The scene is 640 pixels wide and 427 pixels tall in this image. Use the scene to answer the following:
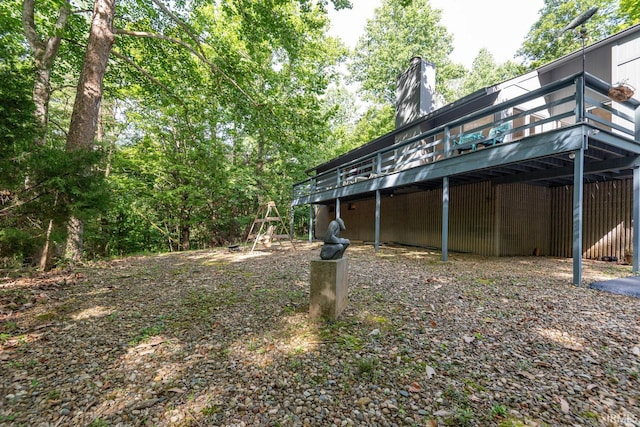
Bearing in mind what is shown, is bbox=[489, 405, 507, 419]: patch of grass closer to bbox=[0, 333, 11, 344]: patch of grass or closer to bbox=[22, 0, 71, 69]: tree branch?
bbox=[0, 333, 11, 344]: patch of grass

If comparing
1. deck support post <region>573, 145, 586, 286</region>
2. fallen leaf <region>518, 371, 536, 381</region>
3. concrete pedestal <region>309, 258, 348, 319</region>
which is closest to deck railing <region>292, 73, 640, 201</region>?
deck support post <region>573, 145, 586, 286</region>

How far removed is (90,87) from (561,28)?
26233mm

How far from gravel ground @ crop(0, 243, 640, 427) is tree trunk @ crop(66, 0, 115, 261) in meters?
1.95

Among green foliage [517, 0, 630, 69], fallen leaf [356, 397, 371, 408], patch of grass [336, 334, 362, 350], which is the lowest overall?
fallen leaf [356, 397, 371, 408]

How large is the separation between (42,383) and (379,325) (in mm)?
3154

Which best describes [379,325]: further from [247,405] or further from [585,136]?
[585,136]

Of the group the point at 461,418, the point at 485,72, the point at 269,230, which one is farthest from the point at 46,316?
the point at 485,72

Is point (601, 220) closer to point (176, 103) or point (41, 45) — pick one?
point (176, 103)

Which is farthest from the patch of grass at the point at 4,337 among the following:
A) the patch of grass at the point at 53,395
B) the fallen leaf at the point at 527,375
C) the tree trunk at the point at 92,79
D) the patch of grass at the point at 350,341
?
the fallen leaf at the point at 527,375

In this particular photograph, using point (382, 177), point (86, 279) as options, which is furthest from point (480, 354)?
point (382, 177)

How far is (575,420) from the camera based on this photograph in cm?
182

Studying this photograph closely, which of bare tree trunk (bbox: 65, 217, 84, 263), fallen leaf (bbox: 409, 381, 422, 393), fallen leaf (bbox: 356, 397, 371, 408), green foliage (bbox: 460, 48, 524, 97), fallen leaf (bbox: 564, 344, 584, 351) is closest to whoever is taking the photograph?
fallen leaf (bbox: 356, 397, 371, 408)

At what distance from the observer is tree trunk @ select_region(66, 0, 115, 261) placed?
A: 6.27 metres

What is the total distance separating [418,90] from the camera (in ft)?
40.9
